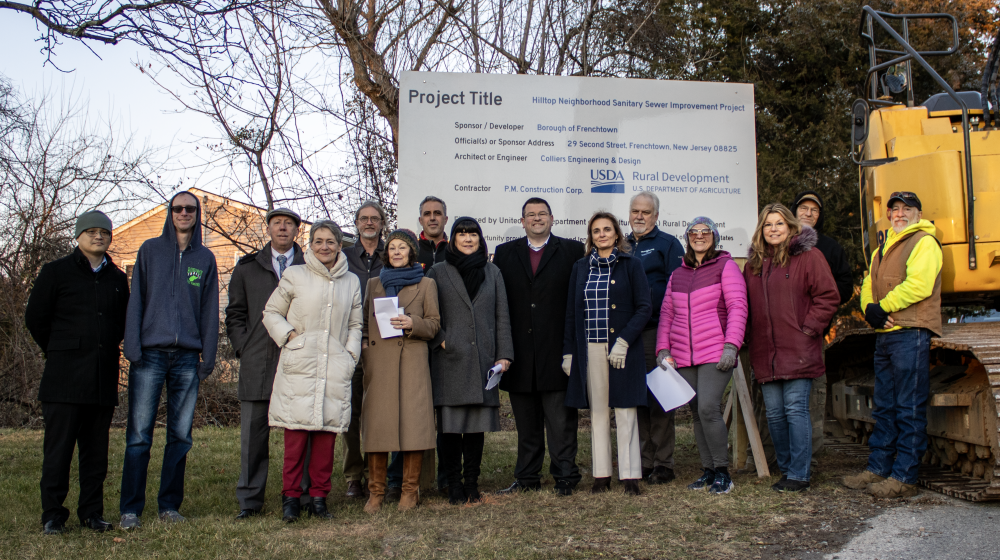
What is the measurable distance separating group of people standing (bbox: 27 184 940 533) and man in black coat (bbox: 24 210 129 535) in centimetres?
1

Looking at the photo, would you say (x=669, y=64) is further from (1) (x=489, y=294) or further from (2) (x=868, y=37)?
(1) (x=489, y=294)

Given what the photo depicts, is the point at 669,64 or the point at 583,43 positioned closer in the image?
the point at 583,43

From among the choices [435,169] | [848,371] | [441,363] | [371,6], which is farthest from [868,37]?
[371,6]

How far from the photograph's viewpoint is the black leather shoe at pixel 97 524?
4578 millimetres

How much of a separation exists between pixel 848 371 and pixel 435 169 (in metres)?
4.24

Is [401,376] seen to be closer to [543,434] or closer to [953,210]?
[543,434]

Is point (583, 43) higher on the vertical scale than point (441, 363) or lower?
higher

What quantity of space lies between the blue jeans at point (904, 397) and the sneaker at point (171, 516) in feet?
15.0

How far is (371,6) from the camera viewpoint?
35.4 feet

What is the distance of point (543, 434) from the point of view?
5.50 m

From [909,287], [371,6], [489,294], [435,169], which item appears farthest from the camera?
[371,6]

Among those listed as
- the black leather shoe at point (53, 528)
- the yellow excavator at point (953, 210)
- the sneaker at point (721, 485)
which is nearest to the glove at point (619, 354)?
the sneaker at point (721, 485)

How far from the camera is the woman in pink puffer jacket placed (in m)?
5.27

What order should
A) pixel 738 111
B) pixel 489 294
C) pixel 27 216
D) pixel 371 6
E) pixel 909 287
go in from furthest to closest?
1. pixel 27 216
2. pixel 371 6
3. pixel 738 111
4. pixel 489 294
5. pixel 909 287
